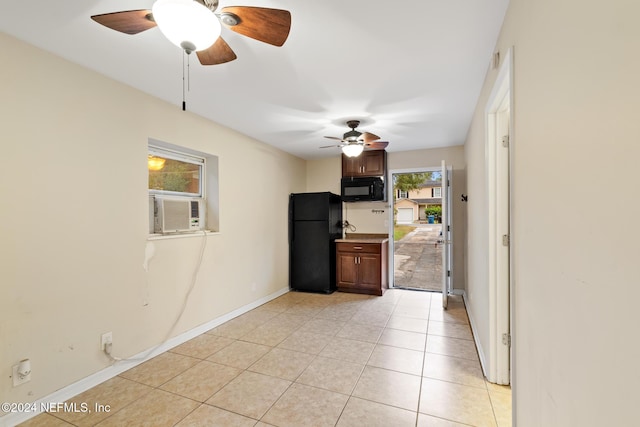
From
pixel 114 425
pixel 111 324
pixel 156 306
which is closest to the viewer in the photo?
pixel 114 425

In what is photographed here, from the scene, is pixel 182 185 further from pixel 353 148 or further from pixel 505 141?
pixel 505 141

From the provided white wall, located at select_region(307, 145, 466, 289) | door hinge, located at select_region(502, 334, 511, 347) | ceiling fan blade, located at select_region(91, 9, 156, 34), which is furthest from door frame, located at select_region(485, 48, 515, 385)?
white wall, located at select_region(307, 145, 466, 289)

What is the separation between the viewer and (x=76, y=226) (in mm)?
2100

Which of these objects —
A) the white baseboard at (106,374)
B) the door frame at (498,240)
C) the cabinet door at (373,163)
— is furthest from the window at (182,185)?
the door frame at (498,240)

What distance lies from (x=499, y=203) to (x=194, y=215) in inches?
116

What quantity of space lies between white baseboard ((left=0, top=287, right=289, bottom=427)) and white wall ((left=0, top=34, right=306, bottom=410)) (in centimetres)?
5

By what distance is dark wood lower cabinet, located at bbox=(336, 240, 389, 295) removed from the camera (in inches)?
179

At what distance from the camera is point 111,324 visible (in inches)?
90.9

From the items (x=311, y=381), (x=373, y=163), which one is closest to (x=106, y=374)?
(x=311, y=381)

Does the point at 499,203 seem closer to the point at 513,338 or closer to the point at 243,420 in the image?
the point at 513,338

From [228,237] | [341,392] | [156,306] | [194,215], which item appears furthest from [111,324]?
[341,392]

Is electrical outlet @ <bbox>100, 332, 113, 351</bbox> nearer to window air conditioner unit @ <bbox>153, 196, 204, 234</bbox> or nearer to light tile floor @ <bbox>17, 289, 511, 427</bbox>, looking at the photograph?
light tile floor @ <bbox>17, 289, 511, 427</bbox>

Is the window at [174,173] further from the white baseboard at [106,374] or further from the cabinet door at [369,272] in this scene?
the cabinet door at [369,272]

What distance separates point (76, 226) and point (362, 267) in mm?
3628
